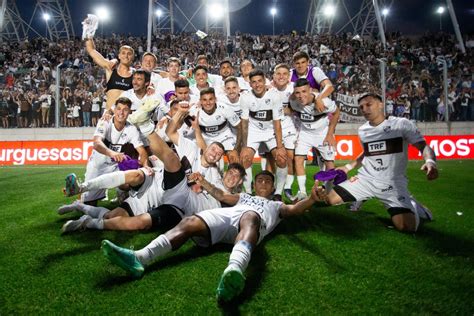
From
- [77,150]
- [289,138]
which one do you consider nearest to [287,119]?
[289,138]

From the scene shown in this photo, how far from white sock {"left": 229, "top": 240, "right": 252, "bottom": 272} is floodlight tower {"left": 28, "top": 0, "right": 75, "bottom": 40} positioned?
46250mm

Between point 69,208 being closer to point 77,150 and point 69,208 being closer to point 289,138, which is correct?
point 289,138

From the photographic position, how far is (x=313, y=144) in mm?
6648

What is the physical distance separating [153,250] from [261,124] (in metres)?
3.91

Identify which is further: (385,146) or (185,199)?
(385,146)

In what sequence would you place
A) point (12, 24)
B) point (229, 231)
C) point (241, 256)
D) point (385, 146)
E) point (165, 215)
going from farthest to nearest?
point (12, 24) → point (385, 146) → point (165, 215) → point (229, 231) → point (241, 256)

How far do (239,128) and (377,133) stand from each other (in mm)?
2465

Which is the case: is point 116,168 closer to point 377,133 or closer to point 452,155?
point 377,133

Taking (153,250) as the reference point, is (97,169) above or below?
above

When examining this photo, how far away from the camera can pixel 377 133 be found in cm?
465

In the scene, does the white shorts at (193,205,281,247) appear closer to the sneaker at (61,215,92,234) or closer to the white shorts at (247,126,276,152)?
the sneaker at (61,215,92,234)

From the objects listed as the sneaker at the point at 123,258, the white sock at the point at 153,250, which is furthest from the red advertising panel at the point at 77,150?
the sneaker at the point at 123,258

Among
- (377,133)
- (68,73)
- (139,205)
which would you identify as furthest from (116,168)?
(68,73)

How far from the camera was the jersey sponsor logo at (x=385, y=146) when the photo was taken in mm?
4562
